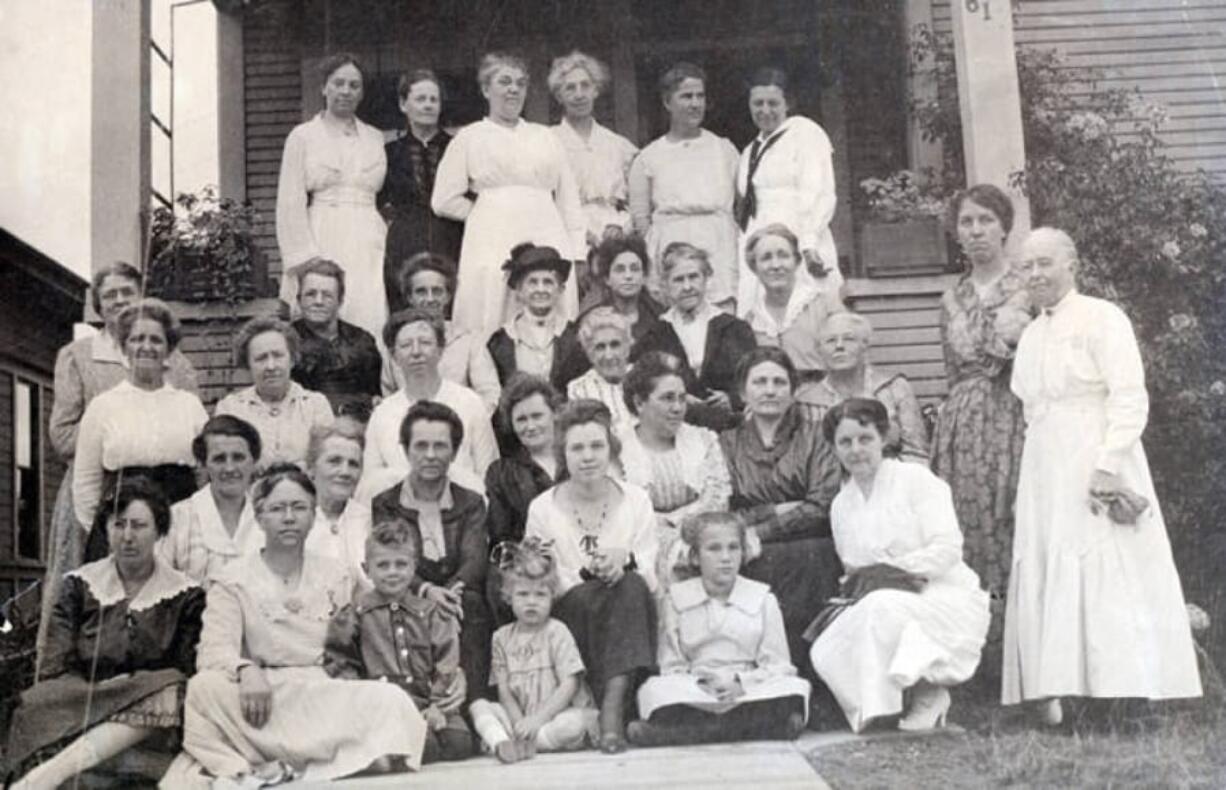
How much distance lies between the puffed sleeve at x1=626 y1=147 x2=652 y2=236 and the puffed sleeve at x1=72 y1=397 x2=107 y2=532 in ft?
5.98

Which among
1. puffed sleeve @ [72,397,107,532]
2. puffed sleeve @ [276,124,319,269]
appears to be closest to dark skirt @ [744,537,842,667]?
puffed sleeve @ [72,397,107,532]

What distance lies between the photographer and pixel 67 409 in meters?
3.81

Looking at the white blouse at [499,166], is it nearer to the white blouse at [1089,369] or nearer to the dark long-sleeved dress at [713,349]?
the dark long-sleeved dress at [713,349]

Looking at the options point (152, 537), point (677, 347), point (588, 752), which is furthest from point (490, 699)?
point (677, 347)

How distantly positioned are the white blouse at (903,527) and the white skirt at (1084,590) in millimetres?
189

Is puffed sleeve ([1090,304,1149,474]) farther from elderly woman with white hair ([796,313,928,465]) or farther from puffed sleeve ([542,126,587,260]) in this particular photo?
puffed sleeve ([542,126,587,260])

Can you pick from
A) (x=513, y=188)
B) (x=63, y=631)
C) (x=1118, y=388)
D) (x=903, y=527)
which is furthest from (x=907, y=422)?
(x=63, y=631)

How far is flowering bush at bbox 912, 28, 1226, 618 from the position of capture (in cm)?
389

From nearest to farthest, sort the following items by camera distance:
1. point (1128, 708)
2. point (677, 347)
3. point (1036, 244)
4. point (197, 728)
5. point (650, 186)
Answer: point (197, 728) → point (1128, 708) → point (1036, 244) → point (677, 347) → point (650, 186)

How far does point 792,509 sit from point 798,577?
7.2 inches

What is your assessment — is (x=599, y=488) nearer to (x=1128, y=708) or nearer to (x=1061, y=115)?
(x=1128, y=708)

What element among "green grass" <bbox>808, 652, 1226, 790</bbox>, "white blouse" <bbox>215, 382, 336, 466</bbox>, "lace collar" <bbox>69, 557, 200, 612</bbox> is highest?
"white blouse" <bbox>215, 382, 336, 466</bbox>

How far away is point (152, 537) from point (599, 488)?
3.58 ft

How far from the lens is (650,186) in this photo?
4582 mm
